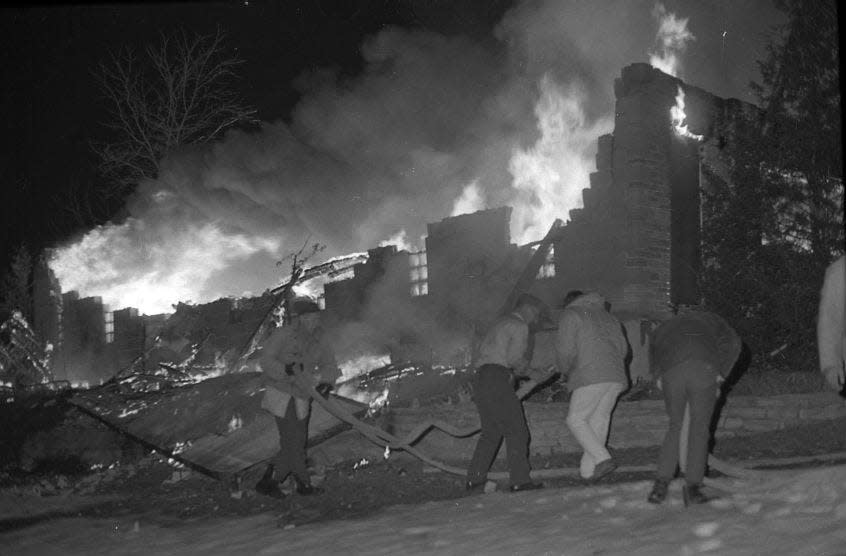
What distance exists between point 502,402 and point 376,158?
25.0 m

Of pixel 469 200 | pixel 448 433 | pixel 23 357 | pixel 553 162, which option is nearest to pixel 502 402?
pixel 448 433

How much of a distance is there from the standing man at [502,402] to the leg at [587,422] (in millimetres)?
434

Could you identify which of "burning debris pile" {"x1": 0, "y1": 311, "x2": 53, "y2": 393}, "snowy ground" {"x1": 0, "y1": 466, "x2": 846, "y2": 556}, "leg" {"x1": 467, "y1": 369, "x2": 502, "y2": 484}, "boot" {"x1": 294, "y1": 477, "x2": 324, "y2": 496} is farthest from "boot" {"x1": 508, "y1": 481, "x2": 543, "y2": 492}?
"burning debris pile" {"x1": 0, "y1": 311, "x2": 53, "y2": 393}

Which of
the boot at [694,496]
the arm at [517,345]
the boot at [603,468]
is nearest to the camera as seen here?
the boot at [694,496]

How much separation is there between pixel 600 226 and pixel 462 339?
11.5 ft

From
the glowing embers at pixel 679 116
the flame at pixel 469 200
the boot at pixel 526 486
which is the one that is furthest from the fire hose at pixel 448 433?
the flame at pixel 469 200

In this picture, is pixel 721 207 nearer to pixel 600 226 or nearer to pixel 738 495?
pixel 600 226

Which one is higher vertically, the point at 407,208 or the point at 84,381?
the point at 407,208

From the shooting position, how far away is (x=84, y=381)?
25.0m

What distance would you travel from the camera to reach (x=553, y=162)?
18.3 metres

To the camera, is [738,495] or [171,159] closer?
[738,495]

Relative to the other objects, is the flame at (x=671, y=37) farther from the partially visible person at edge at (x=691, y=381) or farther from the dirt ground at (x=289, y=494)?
the partially visible person at edge at (x=691, y=381)

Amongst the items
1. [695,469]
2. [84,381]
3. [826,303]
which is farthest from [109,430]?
[84,381]

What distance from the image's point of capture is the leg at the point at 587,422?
6.24m
